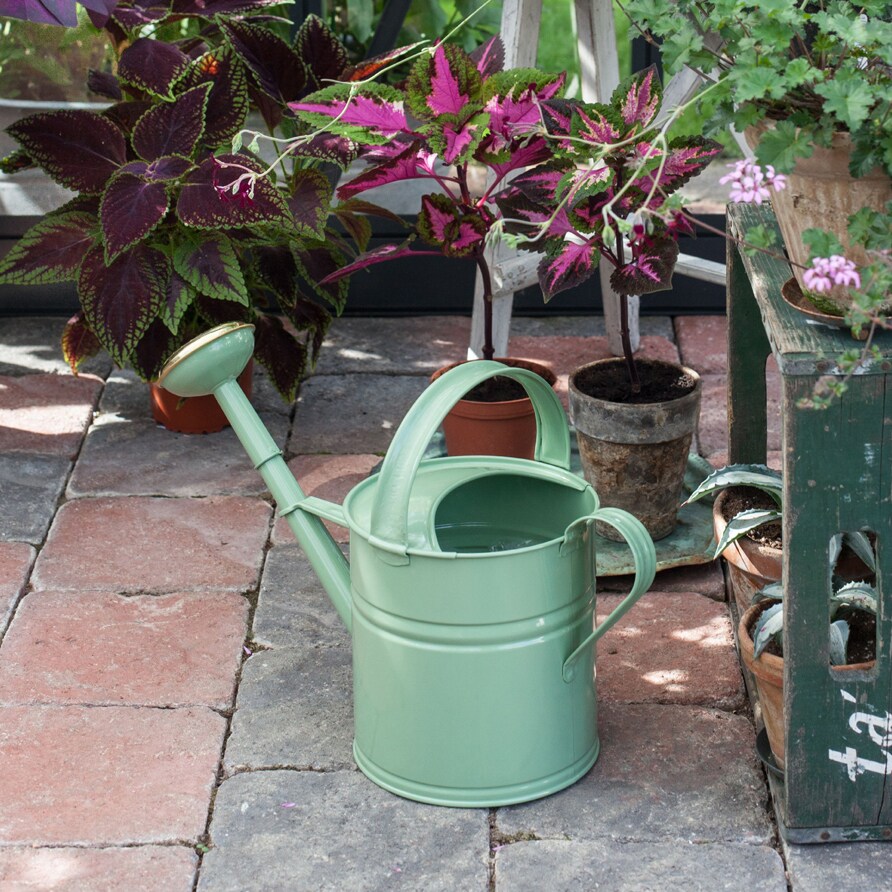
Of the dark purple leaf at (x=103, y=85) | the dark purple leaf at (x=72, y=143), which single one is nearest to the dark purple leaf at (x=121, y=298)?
the dark purple leaf at (x=72, y=143)

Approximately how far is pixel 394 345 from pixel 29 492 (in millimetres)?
1150

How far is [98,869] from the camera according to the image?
72.2 inches

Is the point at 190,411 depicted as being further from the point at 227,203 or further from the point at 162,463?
the point at 227,203

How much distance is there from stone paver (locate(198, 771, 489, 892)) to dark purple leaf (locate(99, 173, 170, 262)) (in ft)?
3.80

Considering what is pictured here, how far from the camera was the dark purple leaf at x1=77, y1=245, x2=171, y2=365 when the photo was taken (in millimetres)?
2764

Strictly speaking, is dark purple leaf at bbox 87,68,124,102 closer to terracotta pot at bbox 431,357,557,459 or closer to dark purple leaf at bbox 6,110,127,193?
dark purple leaf at bbox 6,110,127,193

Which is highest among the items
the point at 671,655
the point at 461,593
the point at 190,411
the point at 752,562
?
the point at 461,593

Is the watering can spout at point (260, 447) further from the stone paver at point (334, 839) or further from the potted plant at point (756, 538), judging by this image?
the potted plant at point (756, 538)

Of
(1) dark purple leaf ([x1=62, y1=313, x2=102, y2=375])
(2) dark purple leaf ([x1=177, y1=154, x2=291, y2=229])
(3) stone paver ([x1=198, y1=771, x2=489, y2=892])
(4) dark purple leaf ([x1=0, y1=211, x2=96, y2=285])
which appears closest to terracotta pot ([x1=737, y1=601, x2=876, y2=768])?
(3) stone paver ([x1=198, y1=771, x2=489, y2=892])

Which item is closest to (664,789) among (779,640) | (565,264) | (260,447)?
(779,640)

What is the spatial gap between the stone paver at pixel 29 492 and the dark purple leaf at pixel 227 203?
70 centimetres

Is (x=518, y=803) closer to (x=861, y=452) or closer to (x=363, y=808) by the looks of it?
(x=363, y=808)

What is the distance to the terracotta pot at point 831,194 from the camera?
5.29ft

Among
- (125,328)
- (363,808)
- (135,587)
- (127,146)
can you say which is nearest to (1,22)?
→ (127,146)
